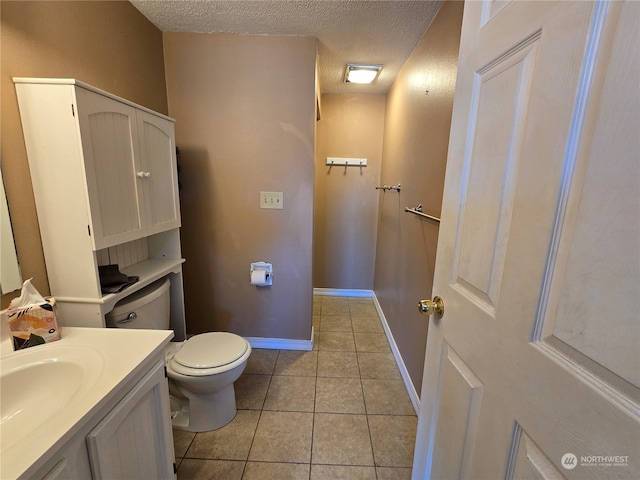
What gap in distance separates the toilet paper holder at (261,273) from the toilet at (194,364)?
53 centimetres

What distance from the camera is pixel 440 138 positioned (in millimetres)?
1469

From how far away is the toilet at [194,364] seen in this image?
139 cm

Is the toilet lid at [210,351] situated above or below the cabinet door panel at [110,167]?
below

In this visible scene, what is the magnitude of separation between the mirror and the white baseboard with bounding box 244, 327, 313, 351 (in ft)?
5.18

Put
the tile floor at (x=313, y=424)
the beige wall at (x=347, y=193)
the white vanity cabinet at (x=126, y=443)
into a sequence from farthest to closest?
the beige wall at (x=347, y=193) < the tile floor at (x=313, y=424) < the white vanity cabinet at (x=126, y=443)

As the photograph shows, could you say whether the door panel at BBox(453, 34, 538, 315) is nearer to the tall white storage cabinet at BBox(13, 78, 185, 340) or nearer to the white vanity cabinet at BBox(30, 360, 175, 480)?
the white vanity cabinet at BBox(30, 360, 175, 480)

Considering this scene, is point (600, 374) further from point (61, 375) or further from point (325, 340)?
point (325, 340)

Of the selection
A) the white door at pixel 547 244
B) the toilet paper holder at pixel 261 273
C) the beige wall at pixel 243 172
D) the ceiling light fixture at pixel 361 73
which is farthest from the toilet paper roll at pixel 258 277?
the ceiling light fixture at pixel 361 73

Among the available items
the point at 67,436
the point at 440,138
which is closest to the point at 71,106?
the point at 67,436

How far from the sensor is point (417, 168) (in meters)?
1.83

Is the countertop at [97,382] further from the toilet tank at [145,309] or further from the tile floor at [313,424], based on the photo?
the tile floor at [313,424]

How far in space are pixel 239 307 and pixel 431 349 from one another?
1715mm

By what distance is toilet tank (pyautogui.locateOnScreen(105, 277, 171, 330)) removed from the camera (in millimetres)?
1285

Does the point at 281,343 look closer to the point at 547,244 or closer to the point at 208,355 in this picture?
the point at 208,355
